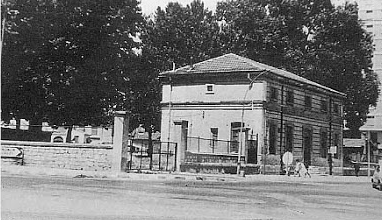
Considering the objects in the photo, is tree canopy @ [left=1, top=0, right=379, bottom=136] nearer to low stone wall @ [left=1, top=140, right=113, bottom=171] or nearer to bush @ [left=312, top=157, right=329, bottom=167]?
low stone wall @ [left=1, top=140, right=113, bottom=171]

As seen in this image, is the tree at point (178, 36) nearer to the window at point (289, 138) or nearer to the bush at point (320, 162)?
the window at point (289, 138)

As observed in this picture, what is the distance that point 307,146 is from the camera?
103 ft

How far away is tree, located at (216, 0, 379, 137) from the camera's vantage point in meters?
34.2

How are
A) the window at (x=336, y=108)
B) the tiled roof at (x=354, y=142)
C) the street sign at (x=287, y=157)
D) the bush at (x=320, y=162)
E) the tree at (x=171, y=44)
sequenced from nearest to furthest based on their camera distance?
the tree at (x=171, y=44) → the street sign at (x=287, y=157) → the bush at (x=320, y=162) → the window at (x=336, y=108) → the tiled roof at (x=354, y=142)

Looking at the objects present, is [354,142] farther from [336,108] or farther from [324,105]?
[324,105]

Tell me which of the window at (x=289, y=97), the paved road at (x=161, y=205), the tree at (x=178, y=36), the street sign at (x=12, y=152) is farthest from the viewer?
the window at (x=289, y=97)

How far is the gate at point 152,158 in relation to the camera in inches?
816

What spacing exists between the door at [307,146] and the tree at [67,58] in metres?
13.7

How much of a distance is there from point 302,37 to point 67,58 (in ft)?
83.0

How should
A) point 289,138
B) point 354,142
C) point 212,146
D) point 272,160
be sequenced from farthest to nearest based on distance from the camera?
point 354,142 < point 289,138 < point 272,160 < point 212,146

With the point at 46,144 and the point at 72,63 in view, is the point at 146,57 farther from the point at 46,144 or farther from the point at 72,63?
the point at 72,63

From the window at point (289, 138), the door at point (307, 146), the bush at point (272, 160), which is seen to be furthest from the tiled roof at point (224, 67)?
the bush at point (272, 160)

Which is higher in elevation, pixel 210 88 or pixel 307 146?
pixel 210 88

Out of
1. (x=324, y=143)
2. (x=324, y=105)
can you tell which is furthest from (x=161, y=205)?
(x=324, y=143)
